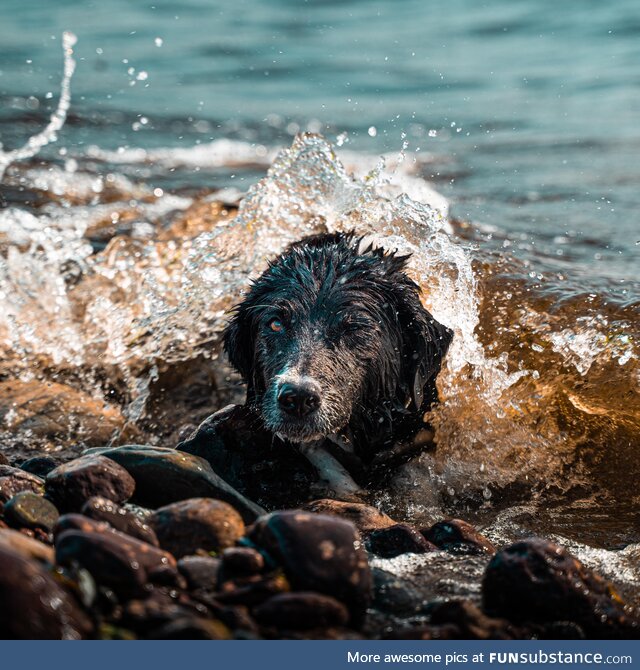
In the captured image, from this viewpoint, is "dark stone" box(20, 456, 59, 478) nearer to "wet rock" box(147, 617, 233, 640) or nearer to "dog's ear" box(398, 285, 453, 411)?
"dog's ear" box(398, 285, 453, 411)

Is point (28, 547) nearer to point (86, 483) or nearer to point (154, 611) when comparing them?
point (154, 611)

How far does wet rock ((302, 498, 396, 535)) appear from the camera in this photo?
4555 millimetres

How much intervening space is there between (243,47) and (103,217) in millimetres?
9083

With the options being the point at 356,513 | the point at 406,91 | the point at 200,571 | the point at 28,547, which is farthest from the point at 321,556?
the point at 406,91

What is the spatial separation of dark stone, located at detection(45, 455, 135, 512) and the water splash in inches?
329

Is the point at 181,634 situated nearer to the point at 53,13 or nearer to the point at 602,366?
the point at 602,366

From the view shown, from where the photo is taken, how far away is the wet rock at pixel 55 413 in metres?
6.64

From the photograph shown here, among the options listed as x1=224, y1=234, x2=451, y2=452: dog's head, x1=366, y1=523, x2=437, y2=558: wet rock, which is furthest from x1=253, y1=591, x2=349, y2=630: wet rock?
x1=224, y1=234, x2=451, y2=452: dog's head

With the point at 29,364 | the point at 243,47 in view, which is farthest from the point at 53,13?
the point at 29,364

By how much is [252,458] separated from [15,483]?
5.06ft

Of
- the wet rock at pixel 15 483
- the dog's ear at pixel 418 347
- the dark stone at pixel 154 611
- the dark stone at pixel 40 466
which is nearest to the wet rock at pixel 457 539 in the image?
the dog's ear at pixel 418 347

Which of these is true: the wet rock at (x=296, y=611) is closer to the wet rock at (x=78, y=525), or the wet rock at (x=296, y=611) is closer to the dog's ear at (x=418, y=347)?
the wet rock at (x=78, y=525)

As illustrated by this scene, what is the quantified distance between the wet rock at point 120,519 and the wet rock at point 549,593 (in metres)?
1.29
